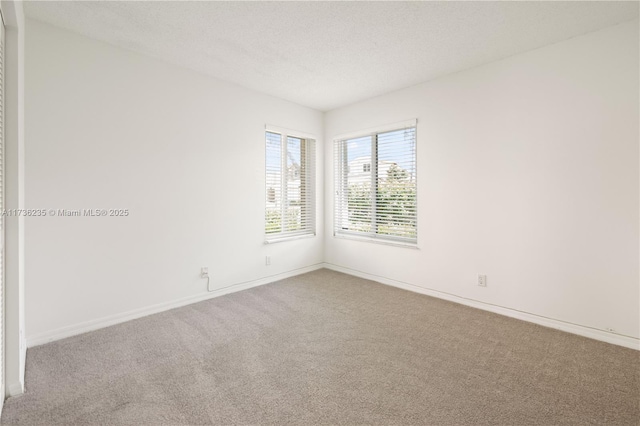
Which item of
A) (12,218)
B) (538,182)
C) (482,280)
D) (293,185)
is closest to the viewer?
(12,218)

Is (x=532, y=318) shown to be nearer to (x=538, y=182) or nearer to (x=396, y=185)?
(x=538, y=182)

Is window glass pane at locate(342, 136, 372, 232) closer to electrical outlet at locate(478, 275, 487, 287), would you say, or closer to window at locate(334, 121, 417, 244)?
window at locate(334, 121, 417, 244)

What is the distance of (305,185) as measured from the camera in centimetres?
477

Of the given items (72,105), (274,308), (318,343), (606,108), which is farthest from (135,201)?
(606,108)

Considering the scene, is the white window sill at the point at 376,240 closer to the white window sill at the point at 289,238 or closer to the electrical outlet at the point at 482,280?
the white window sill at the point at 289,238

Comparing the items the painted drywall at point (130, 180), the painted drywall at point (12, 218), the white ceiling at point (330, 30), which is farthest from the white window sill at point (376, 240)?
the painted drywall at point (12, 218)

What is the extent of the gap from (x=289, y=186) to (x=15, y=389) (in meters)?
3.37

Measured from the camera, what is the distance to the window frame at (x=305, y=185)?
4.18 m

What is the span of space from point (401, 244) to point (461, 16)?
255cm

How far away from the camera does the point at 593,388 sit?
1920 millimetres

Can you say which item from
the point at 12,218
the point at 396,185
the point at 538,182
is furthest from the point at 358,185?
the point at 12,218

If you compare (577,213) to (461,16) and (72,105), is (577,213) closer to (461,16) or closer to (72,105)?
(461,16)

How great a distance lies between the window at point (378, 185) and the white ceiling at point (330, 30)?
3.17ft

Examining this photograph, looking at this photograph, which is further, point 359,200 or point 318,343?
point 359,200
